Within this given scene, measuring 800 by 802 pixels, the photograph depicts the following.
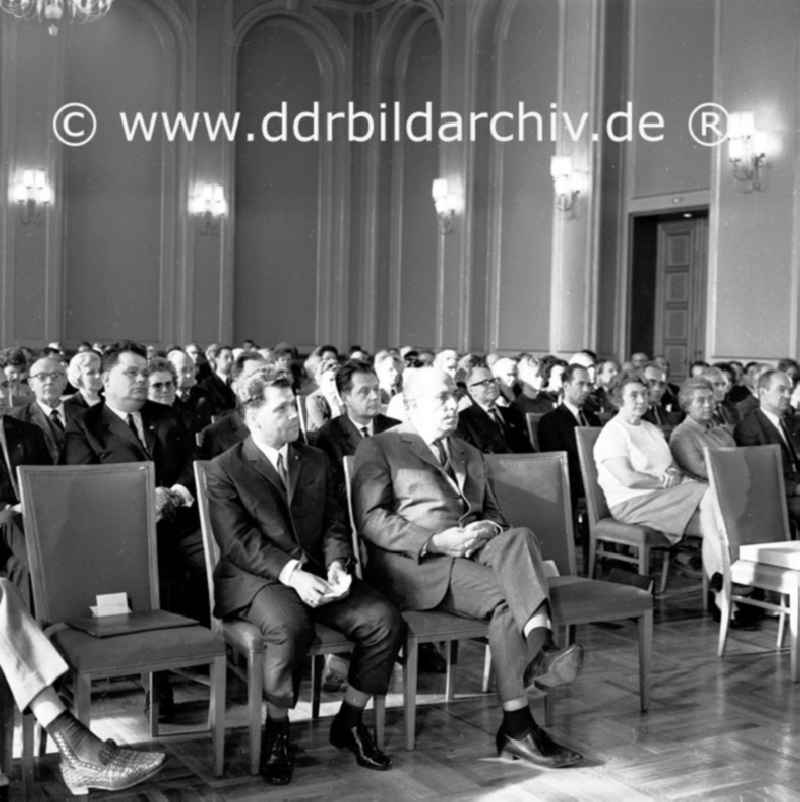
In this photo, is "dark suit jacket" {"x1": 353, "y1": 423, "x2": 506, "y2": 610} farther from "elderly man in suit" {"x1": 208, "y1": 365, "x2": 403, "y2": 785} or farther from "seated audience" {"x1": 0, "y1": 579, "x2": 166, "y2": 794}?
"seated audience" {"x1": 0, "y1": 579, "x2": 166, "y2": 794}

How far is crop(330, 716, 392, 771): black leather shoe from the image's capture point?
3.40m

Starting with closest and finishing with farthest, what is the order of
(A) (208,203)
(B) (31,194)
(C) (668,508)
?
(C) (668,508) < (B) (31,194) < (A) (208,203)

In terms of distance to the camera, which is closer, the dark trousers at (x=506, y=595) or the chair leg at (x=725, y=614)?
the dark trousers at (x=506, y=595)

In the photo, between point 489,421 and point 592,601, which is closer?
point 592,601

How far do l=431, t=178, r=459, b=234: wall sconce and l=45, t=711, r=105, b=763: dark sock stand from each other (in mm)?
10516

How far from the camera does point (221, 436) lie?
16.1 ft

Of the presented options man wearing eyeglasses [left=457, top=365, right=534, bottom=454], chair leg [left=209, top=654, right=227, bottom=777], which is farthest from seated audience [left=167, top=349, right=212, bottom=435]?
chair leg [left=209, top=654, right=227, bottom=777]

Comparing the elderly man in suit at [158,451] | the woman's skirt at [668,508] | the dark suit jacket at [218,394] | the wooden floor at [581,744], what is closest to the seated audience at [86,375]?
the elderly man in suit at [158,451]

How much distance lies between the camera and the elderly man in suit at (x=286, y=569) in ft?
11.0

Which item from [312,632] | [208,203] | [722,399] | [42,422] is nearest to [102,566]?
[312,632]

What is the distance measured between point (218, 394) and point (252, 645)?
4.78 m

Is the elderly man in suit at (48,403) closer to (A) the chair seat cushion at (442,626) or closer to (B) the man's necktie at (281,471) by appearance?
(B) the man's necktie at (281,471)

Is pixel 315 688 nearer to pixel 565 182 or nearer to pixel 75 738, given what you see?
pixel 75 738

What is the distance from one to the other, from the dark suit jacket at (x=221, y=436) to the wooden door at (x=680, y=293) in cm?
709
